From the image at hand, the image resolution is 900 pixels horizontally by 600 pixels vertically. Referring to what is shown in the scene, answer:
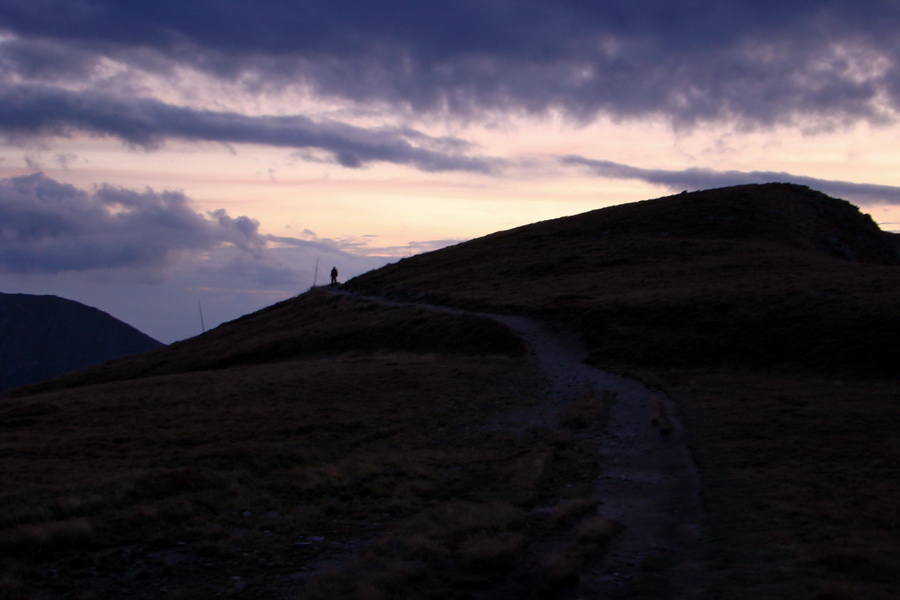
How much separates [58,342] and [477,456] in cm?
19942

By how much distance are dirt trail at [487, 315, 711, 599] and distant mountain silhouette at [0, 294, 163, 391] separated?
172526mm

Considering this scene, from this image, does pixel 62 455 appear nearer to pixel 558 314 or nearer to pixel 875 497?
pixel 875 497

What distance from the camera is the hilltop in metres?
9.46

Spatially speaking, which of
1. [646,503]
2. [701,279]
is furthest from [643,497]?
[701,279]

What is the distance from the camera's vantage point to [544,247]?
6838 cm

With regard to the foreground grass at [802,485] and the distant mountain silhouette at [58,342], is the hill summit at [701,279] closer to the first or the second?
the foreground grass at [802,485]

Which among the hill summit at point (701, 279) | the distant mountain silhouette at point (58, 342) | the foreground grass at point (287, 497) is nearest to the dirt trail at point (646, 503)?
the foreground grass at point (287, 497)

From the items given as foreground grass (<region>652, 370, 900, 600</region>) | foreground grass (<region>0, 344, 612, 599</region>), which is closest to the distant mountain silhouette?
foreground grass (<region>0, 344, 612, 599</region>)

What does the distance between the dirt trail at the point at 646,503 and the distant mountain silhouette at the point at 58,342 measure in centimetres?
17253

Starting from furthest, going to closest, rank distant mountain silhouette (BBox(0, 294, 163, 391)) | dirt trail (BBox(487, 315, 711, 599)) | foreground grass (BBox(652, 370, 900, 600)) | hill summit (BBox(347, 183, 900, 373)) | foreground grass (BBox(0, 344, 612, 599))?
distant mountain silhouette (BBox(0, 294, 163, 391)), hill summit (BBox(347, 183, 900, 373)), foreground grass (BBox(0, 344, 612, 599)), dirt trail (BBox(487, 315, 711, 599)), foreground grass (BBox(652, 370, 900, 600))

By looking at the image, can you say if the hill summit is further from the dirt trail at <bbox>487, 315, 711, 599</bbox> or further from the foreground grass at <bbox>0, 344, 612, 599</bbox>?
the foreground grass at <bbox>0, 344, 612, 599</bbox>

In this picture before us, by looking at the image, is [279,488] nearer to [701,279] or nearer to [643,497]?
[643,497]

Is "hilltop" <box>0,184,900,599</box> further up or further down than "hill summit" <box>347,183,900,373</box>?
further down

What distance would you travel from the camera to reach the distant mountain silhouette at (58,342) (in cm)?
17575
